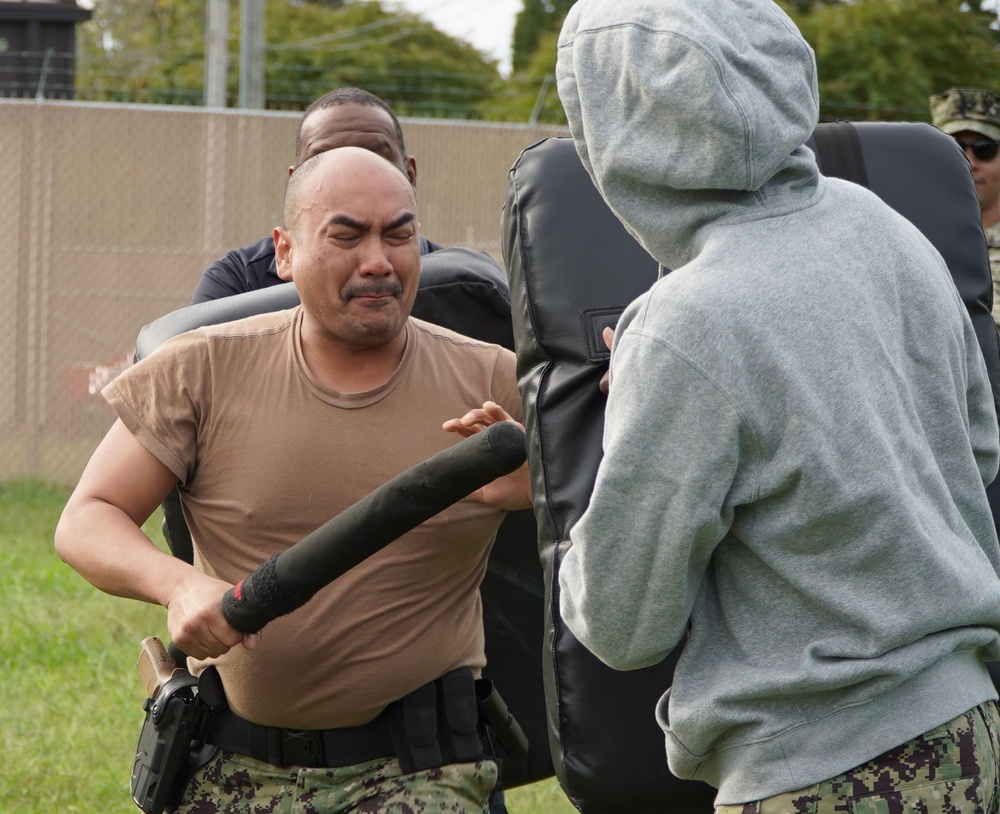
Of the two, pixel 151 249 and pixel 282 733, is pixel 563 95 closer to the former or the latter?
pixel 282 733

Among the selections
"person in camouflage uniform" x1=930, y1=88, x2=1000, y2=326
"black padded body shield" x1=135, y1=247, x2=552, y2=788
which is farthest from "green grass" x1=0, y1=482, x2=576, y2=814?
"person in camouflage uniform" x1=930, y1=88, x2=1000, y2=326

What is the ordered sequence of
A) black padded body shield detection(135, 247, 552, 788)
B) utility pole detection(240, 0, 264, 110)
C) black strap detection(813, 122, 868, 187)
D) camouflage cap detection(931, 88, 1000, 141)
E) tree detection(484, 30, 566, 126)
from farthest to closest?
tree detection(484, 30, 566, 126) < utility pole detection(240, 0, 264, 110) < camouflage cap detection(931, 88, 1000, 141) < black padded body shield detection(135, 247, 552, 788) < black strap detection(813, 122, 868, 187)

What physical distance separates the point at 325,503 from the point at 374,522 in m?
0.47

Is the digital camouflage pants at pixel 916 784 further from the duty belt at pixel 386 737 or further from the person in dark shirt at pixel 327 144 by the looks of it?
the person in dark shirt at pixel 327 144

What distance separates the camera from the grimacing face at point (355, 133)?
379 cm

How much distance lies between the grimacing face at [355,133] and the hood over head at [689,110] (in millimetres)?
2012

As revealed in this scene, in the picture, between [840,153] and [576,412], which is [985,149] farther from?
[576,412]

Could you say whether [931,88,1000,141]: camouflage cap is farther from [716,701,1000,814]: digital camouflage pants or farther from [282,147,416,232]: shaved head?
[716,701,1000,814]: digital camouflage pants

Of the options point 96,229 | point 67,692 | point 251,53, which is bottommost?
point 67,692

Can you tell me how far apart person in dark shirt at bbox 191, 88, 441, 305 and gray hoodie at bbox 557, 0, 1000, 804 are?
204 centimetres

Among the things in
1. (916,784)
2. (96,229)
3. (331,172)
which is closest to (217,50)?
(96,229)

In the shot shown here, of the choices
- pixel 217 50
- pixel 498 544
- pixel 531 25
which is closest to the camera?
pixel 498 544

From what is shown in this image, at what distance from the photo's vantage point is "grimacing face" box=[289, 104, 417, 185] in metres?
3.79

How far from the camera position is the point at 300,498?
2.59 m
